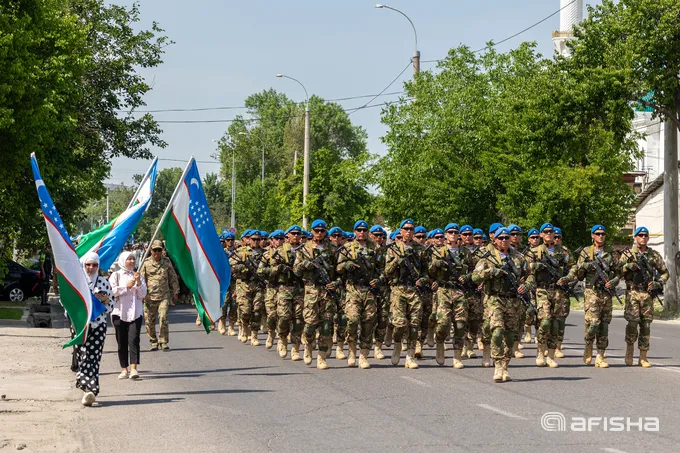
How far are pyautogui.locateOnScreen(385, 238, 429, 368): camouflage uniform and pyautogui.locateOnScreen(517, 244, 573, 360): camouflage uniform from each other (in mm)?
1757

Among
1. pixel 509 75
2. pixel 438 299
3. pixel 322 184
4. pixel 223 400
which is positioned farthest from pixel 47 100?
pixel 509 75

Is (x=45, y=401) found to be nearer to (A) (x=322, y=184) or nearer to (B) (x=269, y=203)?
(A) (x=322, y=184)

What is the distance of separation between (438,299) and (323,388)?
308 cm

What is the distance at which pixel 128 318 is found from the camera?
13.5 meters

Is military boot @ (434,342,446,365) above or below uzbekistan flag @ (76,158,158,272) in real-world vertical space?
below

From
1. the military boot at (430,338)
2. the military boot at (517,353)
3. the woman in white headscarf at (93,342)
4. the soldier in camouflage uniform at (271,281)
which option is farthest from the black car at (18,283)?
the woman in white headscarf at (93,342)

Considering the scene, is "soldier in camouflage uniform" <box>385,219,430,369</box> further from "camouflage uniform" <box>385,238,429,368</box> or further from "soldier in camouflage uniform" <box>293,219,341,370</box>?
"soldier in camouflage uniform" <box>293,219,341,370</box>

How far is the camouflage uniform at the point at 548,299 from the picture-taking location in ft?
49.0

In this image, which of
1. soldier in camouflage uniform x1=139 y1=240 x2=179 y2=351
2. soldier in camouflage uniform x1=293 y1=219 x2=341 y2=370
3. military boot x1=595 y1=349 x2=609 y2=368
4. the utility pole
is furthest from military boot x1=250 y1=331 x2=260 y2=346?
the utility pole

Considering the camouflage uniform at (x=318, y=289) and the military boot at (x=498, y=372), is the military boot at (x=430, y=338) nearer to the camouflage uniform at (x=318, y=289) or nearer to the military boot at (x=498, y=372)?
the camouflage uniform at (x=318, y=289)

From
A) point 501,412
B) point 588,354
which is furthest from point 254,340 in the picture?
point 501,412

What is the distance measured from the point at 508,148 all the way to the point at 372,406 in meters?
28.8

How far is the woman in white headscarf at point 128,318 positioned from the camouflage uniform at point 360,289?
2.87 metres

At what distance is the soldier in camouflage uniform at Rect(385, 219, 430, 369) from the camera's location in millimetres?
14445
